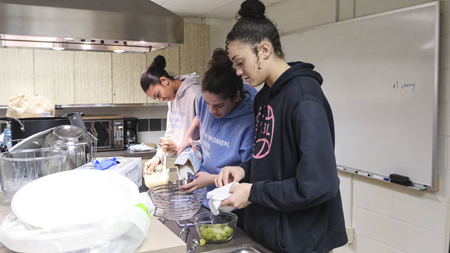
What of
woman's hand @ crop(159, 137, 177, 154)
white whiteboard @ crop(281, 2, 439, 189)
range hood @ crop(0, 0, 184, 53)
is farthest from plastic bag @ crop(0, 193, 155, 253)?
white whiteboard @ crop(281, 2, 439, 189)

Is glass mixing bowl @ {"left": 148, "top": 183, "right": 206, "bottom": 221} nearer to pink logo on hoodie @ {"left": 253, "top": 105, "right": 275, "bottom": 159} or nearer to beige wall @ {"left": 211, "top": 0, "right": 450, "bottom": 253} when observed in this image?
pink logo on hoodie @ {"left": 253, "top": 105, "right": 275, "bottom": 159}

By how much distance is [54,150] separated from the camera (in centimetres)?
124

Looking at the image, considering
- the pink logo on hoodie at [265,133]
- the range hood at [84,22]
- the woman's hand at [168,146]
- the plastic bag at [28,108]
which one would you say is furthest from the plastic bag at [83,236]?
the plastic bag at [28,108]

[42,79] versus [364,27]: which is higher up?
[364,27]

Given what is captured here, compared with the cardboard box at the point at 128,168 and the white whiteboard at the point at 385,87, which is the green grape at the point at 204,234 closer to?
the cardboard box at the point at 128,168

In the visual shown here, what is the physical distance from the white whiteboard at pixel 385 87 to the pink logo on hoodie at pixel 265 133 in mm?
1354

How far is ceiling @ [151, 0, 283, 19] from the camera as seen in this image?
11.5ft

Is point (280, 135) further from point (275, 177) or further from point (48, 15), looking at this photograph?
point (48, 15)

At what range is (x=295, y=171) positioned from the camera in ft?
3.69

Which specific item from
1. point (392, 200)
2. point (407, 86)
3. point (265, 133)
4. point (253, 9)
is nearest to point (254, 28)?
point (253, 9)

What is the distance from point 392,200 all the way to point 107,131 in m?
2.72

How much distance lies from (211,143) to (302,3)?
1.97 m

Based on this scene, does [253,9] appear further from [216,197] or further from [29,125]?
[29,125]

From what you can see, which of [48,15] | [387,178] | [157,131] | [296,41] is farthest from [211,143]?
[157,131]
